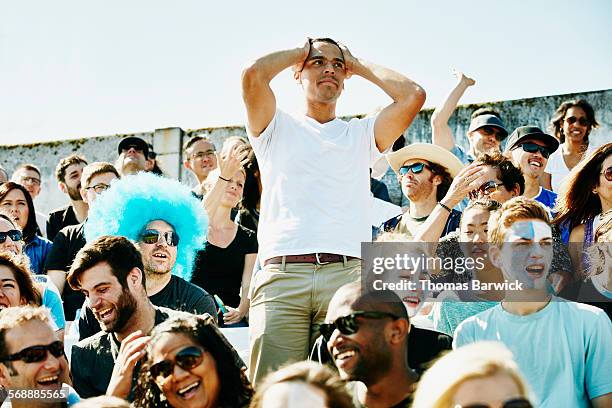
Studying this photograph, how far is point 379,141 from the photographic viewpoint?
15.9 feet

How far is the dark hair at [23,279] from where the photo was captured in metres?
5.32

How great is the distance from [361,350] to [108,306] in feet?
5.47

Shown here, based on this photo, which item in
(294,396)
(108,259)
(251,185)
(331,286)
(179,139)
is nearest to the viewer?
(294,396)

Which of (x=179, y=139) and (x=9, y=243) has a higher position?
(x=179, y=139)

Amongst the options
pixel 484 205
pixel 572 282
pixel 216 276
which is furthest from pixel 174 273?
pixel 572 282

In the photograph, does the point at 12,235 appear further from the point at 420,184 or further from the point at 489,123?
the point at 489,123

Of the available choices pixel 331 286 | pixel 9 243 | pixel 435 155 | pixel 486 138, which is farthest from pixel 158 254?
pixel 486 138

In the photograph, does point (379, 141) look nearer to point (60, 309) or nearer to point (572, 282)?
point (572, 282)

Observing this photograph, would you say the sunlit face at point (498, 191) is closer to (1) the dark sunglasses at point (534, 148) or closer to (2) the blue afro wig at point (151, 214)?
(1) the dark sunglasses at point (534, 148)

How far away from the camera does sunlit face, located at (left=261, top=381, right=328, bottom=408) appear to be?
330cm

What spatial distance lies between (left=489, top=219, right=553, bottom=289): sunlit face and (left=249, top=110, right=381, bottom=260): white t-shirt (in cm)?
73

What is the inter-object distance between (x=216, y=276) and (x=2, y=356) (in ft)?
7.48

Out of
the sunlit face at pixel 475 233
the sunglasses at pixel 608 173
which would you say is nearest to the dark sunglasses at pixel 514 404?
the sunlit face at pixel 475 233

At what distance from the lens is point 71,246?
6.82 metres
